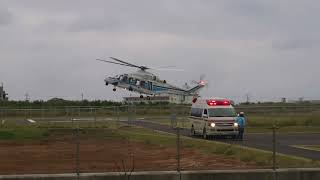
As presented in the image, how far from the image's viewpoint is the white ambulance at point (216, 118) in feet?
121

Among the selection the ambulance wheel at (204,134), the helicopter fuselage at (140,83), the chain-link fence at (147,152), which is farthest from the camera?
the helicopter fuselage at (140,83)

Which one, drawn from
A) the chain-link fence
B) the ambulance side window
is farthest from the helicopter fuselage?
the ambulance side window

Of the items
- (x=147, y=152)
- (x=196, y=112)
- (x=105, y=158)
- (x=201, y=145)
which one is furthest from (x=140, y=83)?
(x=105, y=158)

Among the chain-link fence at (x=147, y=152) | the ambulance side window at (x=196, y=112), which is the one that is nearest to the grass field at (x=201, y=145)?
the chain-link fence at (x=147, y=152)

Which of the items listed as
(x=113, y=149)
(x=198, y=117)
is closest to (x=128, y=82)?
(x=198, y=117)

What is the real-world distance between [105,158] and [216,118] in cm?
1316

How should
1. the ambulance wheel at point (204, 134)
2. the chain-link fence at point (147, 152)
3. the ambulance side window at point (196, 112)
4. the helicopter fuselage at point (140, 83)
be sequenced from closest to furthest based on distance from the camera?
the chain-link fence at point (147, 152) < the ambulance wheel at point (204, 134) < the ambulance side window at point (196, 112) < the helicopter fuselage at point (140, 83)

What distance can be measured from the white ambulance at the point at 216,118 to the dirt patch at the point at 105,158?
4835 mm

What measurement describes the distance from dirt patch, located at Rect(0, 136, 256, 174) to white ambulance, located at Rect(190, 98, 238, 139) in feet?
15.9

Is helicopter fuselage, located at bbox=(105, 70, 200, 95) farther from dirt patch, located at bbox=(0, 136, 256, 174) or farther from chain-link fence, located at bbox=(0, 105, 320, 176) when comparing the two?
dirt patch, located at bbox=(0, 136, 256, 174)

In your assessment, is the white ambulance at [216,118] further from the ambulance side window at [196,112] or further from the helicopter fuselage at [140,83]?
the helicopter fuselage at [140,83]

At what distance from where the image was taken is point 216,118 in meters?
37.1

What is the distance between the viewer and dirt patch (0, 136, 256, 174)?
66.8ft

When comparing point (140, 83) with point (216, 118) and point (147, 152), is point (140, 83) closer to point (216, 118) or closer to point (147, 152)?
point (216, 118)
